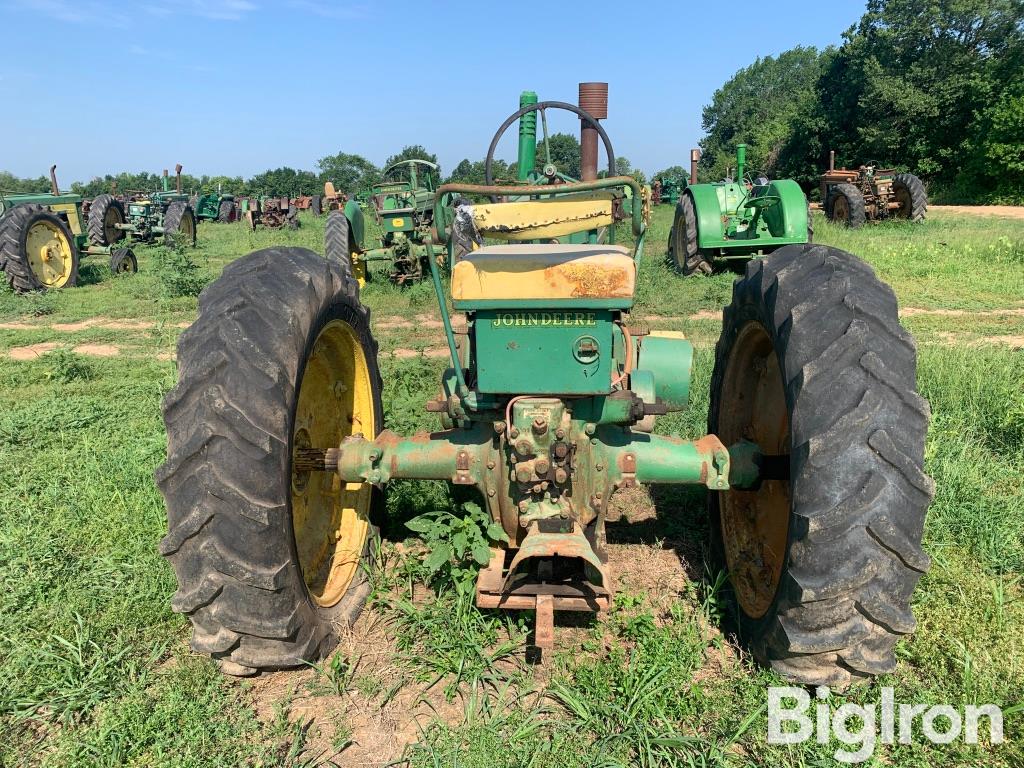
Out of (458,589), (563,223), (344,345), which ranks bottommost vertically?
(458,589)

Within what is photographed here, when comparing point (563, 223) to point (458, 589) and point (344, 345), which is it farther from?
point (458, 589)

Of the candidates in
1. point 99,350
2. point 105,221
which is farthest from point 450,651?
point 105,221

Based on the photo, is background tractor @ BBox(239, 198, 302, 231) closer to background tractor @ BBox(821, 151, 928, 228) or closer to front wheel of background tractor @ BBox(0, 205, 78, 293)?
front wheel of background tractor @ BBox(0, 205, 78, 293)

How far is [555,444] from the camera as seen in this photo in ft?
8.41

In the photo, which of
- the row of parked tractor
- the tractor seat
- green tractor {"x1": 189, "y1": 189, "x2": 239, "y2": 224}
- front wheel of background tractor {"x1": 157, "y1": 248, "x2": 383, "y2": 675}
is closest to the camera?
front wheel of background tractor {"x1": 157, "y1": 248, "x2": 383, "y2": 675}

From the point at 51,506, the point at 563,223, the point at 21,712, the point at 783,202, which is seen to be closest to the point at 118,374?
the point at 51,506

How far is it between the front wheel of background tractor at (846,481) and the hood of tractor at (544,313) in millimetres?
595

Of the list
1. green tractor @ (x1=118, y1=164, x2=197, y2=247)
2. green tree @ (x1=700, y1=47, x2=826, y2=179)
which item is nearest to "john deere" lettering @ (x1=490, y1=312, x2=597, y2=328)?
green tractor @ (x1=118, y1=164, x2=197, y2=247)

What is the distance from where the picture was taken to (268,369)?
92.1 inches

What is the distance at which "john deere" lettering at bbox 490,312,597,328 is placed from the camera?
2520 millimetres

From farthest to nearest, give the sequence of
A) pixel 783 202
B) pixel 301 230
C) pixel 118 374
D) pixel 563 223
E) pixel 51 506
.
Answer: pixel 301 230, pixel 783 202, pixel 118 374, pixel 51 506, pixel 563 223

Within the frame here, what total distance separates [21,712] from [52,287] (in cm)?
1205

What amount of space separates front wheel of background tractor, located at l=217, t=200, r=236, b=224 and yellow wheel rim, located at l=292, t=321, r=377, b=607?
29.5 metres

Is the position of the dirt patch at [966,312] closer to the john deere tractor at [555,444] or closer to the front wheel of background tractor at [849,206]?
the john deere tractor at [555,444]
